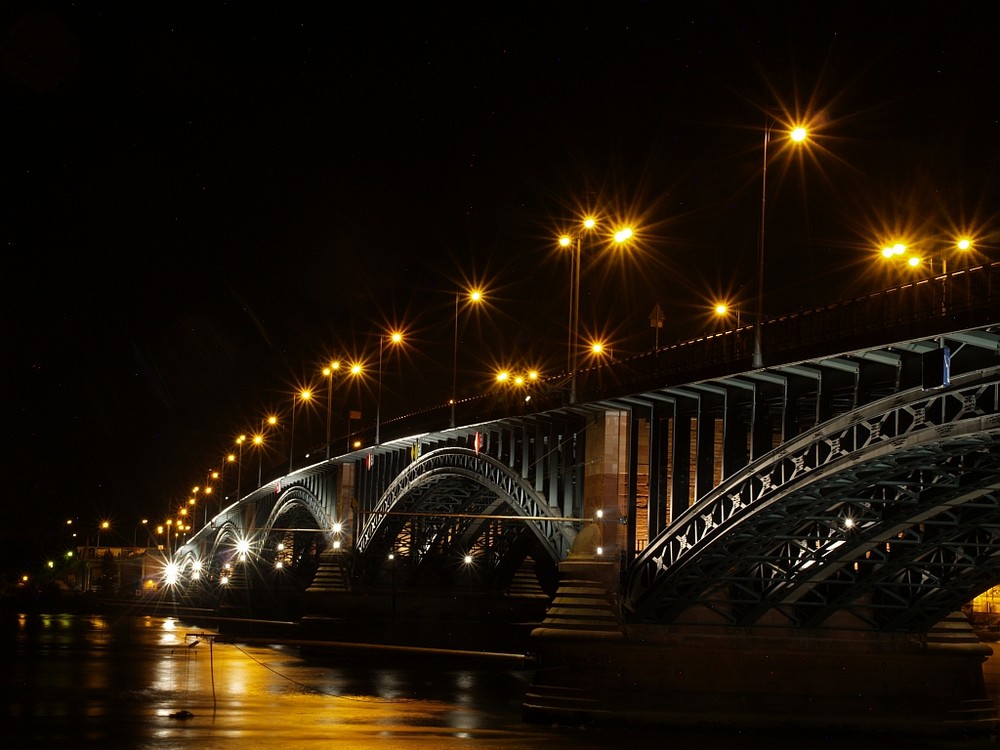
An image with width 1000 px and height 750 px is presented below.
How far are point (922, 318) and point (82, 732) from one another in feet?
74.1

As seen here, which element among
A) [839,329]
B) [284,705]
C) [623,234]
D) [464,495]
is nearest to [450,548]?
[464,495]

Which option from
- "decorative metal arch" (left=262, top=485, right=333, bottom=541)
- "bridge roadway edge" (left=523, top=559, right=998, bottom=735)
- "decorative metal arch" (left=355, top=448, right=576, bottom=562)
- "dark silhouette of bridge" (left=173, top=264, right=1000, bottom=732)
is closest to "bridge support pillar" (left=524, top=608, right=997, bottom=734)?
"bridge roadway edge" (left=523, top=559, right=998, bottom=735)

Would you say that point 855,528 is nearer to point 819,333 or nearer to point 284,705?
point 819,333

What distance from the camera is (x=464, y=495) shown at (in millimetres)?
65750

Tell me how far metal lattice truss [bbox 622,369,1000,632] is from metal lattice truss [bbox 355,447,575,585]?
6282 mm

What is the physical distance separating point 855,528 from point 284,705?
62.9 ft

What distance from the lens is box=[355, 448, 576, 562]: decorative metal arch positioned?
45.8m

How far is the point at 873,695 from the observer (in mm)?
38156

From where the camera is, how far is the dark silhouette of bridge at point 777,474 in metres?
28.5

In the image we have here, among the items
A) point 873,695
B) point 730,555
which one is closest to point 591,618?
point 730,555

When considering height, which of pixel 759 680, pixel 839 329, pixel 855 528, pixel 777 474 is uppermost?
pixel 839 329

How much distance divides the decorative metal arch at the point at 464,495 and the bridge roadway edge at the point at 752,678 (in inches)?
166

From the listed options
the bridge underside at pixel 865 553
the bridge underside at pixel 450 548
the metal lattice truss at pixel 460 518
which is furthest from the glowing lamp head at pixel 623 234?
the bridge underside at pixel 450 548

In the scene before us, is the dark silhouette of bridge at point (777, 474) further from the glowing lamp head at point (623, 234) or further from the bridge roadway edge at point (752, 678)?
the glowing lamp head at point (623, 234)
